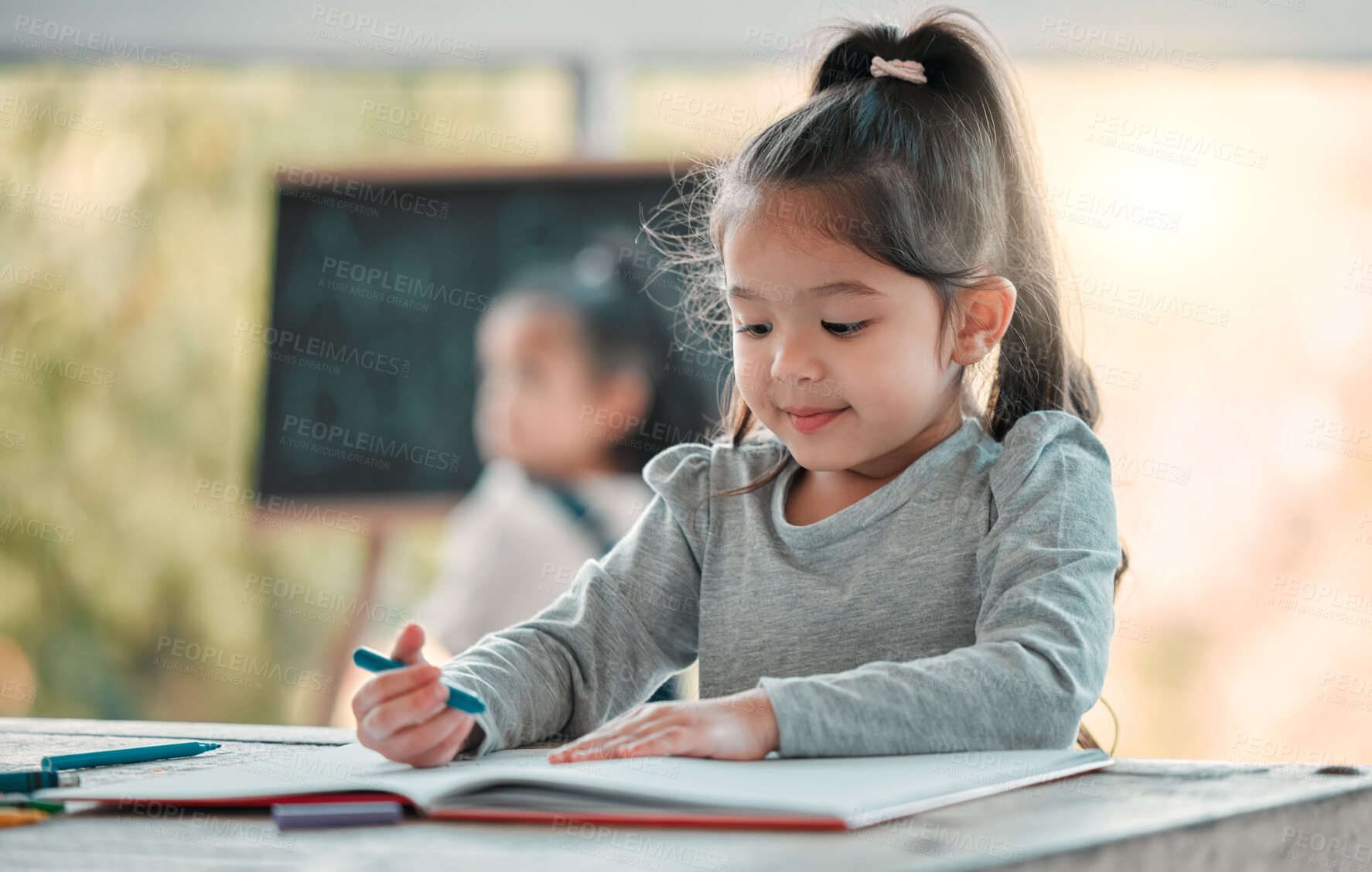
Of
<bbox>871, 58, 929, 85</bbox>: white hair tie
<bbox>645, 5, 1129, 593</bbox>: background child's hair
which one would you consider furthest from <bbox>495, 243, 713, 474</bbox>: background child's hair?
<bbox>871, 58, 929, 85</bbox>: white hair tie

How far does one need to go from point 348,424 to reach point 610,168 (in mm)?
831

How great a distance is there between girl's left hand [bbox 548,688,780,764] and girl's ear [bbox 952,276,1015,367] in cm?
44

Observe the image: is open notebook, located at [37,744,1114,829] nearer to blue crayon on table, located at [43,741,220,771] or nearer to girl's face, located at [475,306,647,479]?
blue crayon on table, located at [43,741,220,771]

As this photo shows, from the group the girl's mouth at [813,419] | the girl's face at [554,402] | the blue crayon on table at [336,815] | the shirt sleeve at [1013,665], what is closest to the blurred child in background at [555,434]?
the girl's face at [554,402]

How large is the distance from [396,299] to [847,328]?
76.6 inches

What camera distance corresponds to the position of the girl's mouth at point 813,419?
104 centimetres

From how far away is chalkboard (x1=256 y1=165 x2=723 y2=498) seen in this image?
2721 mm

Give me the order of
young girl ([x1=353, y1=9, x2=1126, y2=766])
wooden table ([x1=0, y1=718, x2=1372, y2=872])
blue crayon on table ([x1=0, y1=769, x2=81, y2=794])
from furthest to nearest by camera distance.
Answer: young girl ([x1=353, y1=9, x2=1126, y2=766]) < blue crayon on table ([x1=0, y1=769, x2=81, y2=794]) < wooden table ([x1=0, y1=718, x2=1372, y2=872])

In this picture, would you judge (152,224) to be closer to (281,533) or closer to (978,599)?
(281,533)

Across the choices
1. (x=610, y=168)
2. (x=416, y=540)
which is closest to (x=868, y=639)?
(x=610, y=168)

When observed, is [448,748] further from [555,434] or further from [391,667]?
[555,434]

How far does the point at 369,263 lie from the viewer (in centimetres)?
279

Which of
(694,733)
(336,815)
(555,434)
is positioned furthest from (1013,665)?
(555,434)

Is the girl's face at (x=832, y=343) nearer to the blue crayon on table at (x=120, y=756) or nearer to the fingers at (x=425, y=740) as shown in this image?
the fingers at (x=425, y=740)
